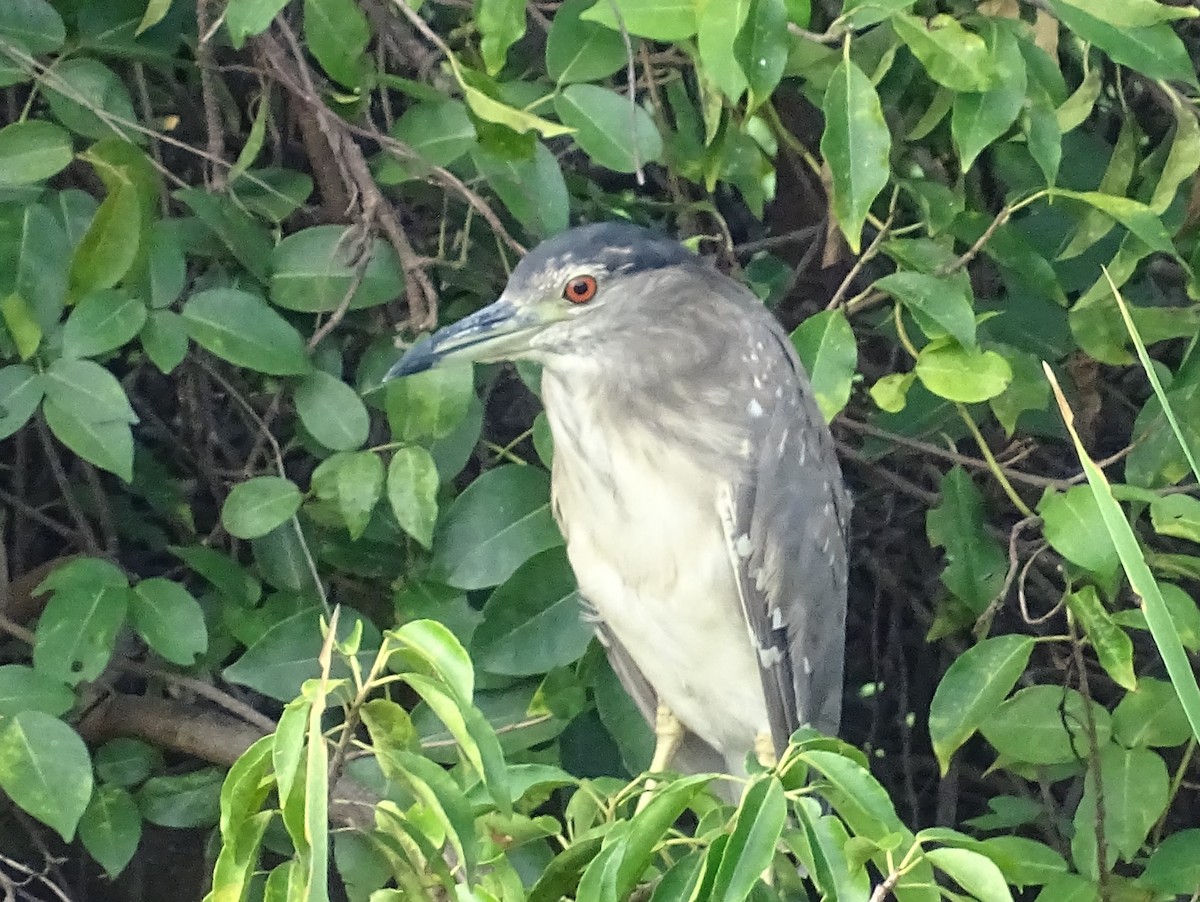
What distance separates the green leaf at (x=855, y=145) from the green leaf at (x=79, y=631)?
74cm

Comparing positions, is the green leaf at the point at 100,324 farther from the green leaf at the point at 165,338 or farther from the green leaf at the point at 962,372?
the green leaf at the point at 962,372

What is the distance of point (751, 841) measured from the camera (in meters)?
0.72

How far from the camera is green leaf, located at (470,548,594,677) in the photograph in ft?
4.43

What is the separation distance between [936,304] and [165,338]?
27.8 inches

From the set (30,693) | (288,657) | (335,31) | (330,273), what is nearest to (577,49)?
(335,31)

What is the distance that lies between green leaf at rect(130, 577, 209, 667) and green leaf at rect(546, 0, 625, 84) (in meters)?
0.60

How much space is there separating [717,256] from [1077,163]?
0.42 metres

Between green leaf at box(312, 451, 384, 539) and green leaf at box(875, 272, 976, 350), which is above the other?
green leaf at box(875, 272, 976, 350)

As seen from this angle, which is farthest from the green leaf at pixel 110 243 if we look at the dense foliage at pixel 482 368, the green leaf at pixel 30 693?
the green leaf at pixel 30 693

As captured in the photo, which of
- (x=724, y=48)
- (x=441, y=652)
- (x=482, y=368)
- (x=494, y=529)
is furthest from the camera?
(x=482, y=368)

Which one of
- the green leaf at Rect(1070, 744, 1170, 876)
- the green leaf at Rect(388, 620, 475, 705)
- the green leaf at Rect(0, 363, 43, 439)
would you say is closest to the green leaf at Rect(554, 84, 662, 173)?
the green leaf at Rect(0, 363, 43, 439)

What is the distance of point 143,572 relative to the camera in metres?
1.64

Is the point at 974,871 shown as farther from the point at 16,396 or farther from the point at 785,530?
the point at 16,396

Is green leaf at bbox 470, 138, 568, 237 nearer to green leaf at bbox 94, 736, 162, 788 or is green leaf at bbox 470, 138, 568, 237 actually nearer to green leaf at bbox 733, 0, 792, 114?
green leaf at bbox 733, 0, 792, 114
